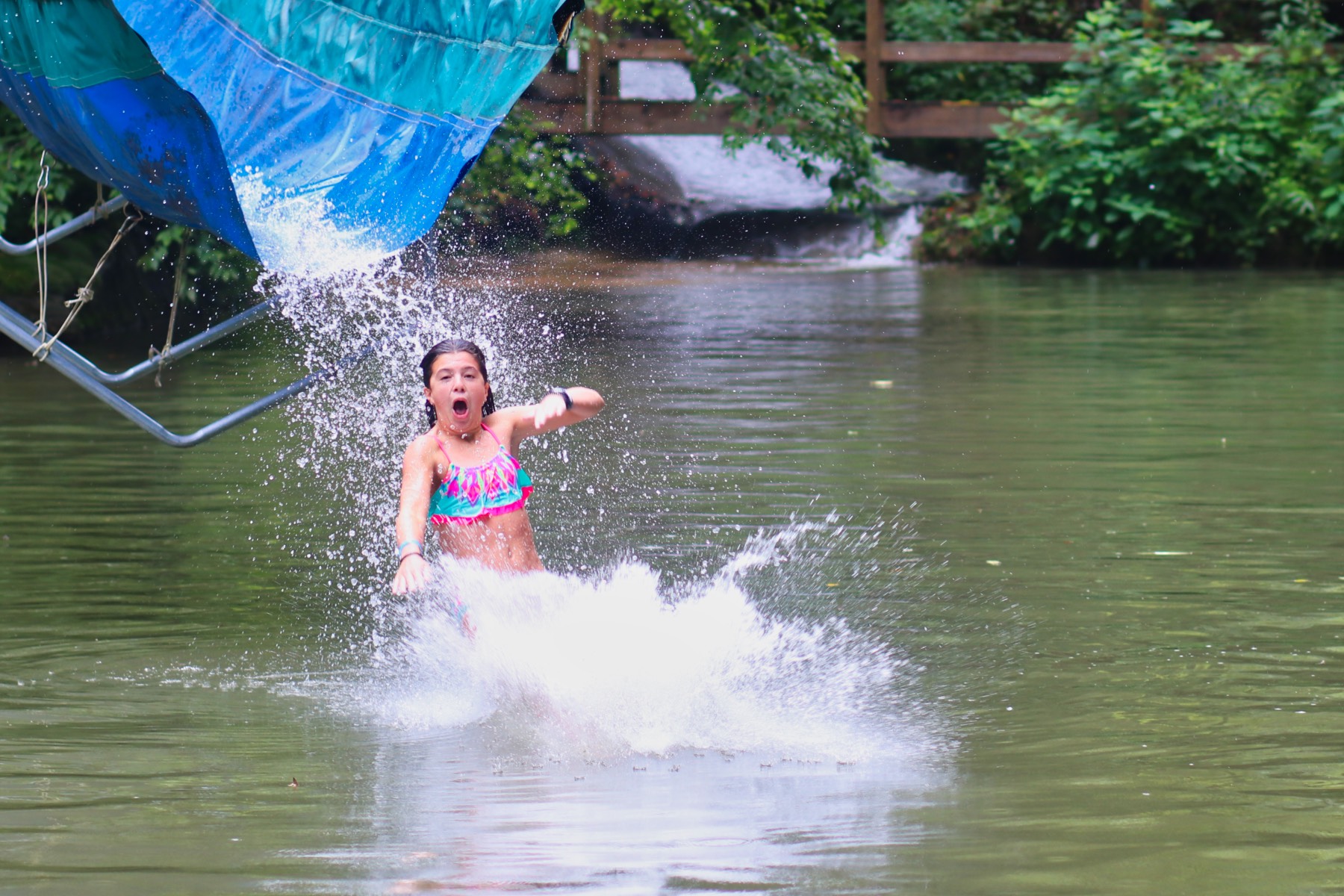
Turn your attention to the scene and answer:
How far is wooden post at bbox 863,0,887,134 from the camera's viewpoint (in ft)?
75.0

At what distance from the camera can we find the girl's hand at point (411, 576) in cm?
521

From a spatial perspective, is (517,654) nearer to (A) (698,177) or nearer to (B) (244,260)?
(B) (244,260)

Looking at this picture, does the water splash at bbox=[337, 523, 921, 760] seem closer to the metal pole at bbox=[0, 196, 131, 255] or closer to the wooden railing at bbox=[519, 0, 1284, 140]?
the metal pole at bbox=[0, 196, 131, 255]

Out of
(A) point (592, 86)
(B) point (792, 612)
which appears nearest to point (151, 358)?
(B) point (792, 612)

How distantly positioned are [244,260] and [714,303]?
4265 mm

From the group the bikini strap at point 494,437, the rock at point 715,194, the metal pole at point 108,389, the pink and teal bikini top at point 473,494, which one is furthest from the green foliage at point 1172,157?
the metal pole at point 108,389

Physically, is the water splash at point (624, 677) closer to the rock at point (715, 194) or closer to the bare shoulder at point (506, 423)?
the bare shoulder at point (506, 423)

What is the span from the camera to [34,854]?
438 centimetres

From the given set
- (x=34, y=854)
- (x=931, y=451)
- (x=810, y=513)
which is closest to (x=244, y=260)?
(x=931, y=451)

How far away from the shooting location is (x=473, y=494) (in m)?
5.89

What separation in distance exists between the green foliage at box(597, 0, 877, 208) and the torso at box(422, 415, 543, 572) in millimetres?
11072

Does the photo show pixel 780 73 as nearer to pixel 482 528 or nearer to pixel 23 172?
pixel 23 172

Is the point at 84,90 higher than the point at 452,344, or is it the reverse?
the point at 84,90

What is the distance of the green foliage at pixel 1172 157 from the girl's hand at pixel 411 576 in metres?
18.0
